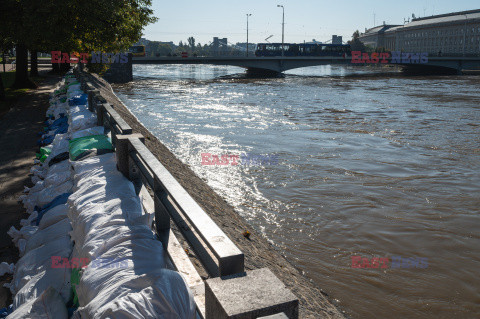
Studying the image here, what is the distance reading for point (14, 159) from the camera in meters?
8.82

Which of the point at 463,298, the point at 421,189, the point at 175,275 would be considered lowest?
the point at 463,298

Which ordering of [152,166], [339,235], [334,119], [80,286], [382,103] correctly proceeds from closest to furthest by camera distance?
[80,286]
[152,166]
[339,235]
[334,119]
[382,103]

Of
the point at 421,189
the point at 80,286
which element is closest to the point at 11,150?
the point at 80,286

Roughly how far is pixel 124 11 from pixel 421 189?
13178mm

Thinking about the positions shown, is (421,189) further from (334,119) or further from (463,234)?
(334,119)

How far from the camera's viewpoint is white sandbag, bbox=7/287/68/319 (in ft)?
10.5

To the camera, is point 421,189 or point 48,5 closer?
point 421,189

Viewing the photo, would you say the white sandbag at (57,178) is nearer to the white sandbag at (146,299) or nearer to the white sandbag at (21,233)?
the white sandbag at (21,233)

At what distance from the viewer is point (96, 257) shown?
121 inches

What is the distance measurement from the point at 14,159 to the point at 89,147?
160 inches

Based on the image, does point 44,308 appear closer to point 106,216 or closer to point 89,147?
point 106,216

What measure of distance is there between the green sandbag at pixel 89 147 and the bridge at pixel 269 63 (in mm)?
40117

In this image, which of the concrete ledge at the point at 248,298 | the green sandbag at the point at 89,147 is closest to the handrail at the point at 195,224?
the concrete ledge at the point at 248,298

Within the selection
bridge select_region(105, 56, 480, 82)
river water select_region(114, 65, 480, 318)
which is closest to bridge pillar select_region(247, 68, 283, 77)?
bridge select_region(105, 56, 480, 82)
